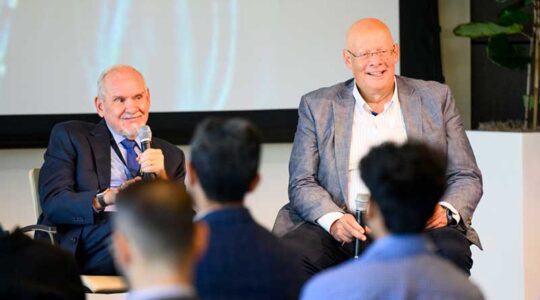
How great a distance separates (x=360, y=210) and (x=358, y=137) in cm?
39

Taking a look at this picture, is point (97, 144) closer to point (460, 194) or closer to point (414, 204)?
point (460, 194)

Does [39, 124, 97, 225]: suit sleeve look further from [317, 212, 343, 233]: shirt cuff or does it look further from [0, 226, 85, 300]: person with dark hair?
[0, 226, 85, 300]: person with dark hair

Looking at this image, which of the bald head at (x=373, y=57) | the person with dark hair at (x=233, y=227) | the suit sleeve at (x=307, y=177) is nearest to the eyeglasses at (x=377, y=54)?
the bald head at (x=373, y=57)

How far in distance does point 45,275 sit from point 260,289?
53 cm

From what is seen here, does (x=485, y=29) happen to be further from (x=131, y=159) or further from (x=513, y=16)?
(x=131, y=159)

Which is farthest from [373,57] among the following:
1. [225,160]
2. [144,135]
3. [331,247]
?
[225,160]

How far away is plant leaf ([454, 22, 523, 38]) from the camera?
193 inches

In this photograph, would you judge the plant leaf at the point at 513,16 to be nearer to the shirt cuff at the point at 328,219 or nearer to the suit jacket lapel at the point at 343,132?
the suit jacket lapel at the point at 343,132

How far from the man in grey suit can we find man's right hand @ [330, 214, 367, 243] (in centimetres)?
6

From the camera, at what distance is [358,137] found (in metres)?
3.84

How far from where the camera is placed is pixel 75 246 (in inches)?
147

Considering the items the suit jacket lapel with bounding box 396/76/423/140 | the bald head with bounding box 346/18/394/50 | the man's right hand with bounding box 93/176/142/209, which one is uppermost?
the bald head with bounding box 346/18/394/50

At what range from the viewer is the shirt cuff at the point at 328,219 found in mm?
3605

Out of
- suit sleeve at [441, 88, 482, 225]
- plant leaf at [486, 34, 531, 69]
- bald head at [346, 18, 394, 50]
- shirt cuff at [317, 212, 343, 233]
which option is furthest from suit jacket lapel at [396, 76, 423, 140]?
plant leaf at [486, 34, 531, 69]
